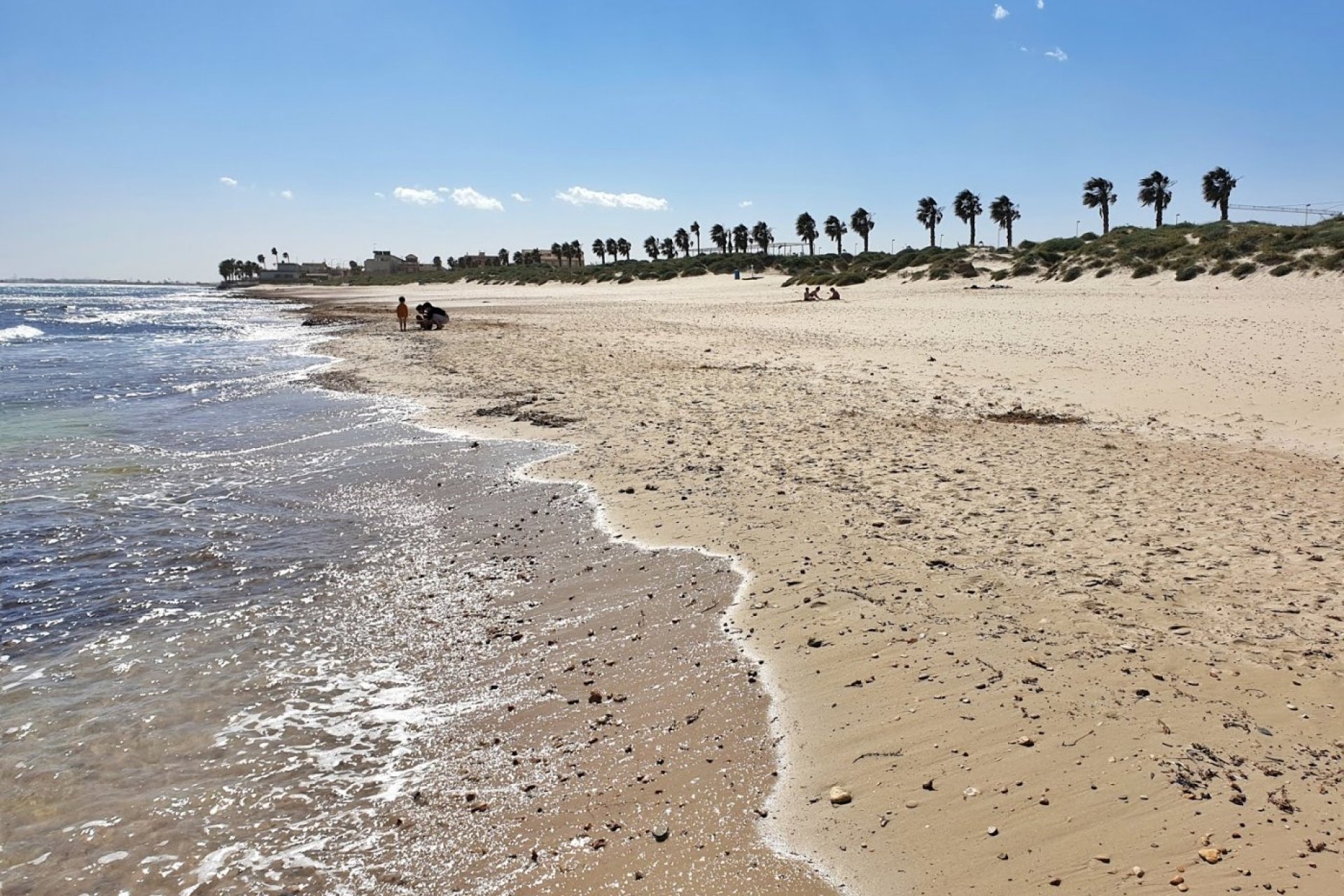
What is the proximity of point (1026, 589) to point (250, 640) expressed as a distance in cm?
519

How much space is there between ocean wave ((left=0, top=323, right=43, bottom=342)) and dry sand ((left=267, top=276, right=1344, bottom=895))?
3444 cm

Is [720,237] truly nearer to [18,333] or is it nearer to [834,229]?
[834,229]

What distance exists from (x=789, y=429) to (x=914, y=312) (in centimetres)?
1765

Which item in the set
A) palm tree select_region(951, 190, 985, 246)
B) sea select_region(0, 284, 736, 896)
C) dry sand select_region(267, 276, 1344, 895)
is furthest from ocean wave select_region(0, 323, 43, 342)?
palm tree select_region(951, 190, 985, 246)

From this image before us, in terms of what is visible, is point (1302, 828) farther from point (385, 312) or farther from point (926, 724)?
point (385, 312)

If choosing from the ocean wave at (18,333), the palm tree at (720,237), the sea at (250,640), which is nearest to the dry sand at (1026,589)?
the sea at (250,640)

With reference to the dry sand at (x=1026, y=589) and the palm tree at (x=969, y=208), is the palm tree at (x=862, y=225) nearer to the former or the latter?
the palm tree at (x=969, y=208)

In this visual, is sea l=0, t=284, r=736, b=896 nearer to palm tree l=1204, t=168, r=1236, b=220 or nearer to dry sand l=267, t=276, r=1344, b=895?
dry sand l=267, t=276, r=1344, b=895

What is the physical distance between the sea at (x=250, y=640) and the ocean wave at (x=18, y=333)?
32.8 metres

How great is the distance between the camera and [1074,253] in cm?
3547

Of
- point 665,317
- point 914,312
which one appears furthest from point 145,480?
point 665,317

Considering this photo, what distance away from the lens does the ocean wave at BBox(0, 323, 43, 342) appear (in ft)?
123

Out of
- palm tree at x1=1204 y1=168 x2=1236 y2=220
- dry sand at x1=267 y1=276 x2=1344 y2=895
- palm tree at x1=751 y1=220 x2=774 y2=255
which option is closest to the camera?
dry sand at x1=267 y1=276 x2=1344 y2=895

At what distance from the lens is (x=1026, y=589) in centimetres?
528
